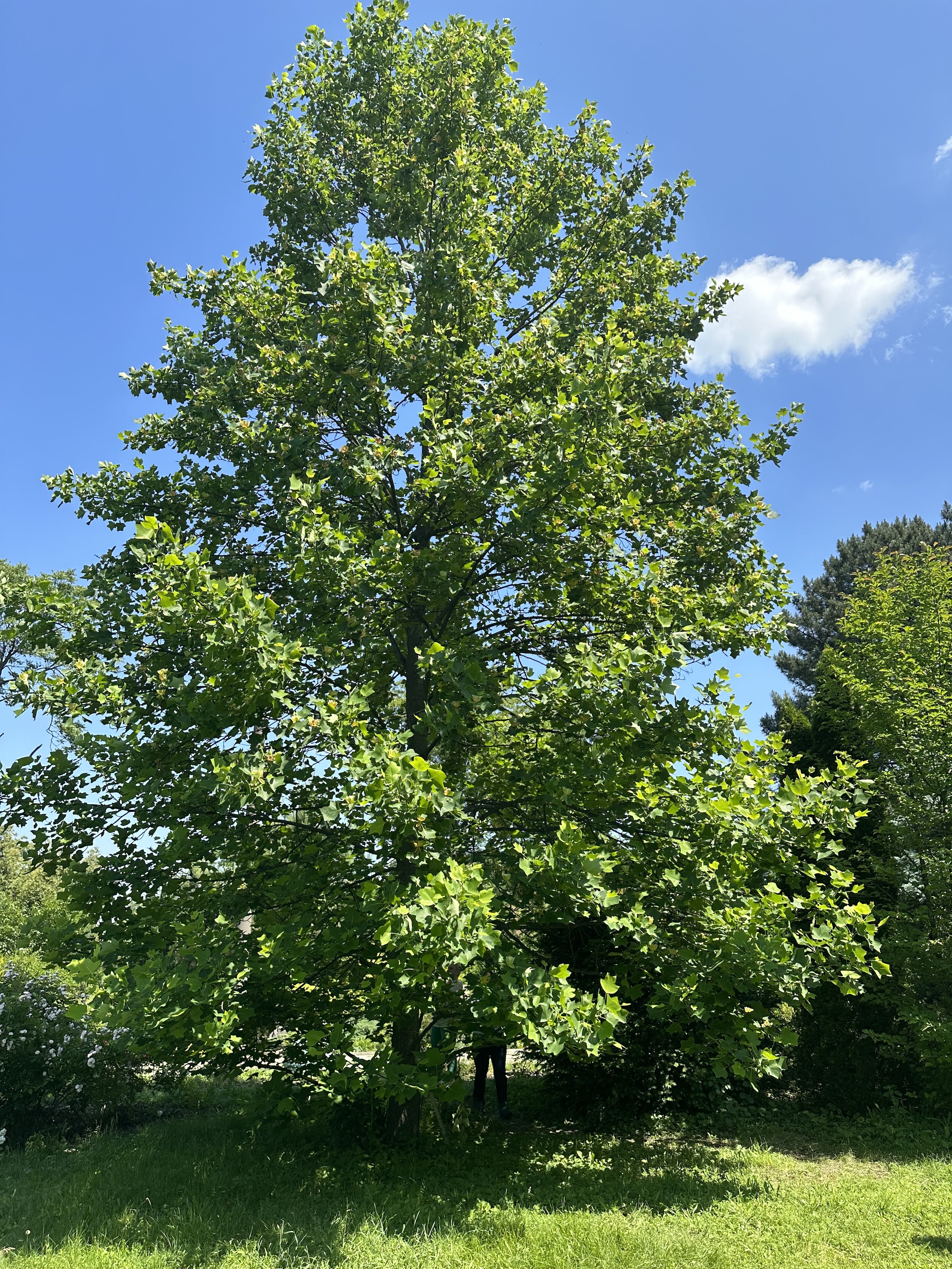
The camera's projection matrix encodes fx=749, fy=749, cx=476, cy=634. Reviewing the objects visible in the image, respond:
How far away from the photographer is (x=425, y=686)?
8.52 m

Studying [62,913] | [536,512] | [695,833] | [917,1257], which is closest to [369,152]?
[536,512]

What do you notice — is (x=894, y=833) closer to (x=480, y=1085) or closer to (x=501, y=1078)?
(x=501, y=1078)

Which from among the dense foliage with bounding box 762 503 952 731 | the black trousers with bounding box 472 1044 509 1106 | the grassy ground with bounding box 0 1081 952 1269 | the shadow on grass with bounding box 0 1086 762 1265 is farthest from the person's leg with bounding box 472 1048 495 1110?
the dense foliage with bounding box 762 503 952 731

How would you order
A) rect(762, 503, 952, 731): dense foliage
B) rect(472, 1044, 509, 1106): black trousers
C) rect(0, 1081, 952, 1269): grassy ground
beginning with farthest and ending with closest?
1. rect(762, 503, 952, 731): dense foliage
2. rect(472, 1044, 509, 1106): black trousers
3. rect(0, 1081, 952, 1269): grassy ground

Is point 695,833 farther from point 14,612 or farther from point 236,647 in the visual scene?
point 14,612

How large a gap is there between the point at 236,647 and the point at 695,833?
13.9 feet

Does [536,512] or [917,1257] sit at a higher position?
[536,512]

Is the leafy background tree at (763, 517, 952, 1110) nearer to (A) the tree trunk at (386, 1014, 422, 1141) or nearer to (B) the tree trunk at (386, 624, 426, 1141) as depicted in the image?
Answer: (B) the tree trunk at (386, 624, 426, 1141)

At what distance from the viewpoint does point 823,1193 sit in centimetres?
719

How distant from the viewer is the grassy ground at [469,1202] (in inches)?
211

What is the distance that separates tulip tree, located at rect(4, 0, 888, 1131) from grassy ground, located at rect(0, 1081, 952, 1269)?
3.02ft

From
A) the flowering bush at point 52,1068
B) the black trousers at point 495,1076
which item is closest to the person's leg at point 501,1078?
the black trousers at point 495,1076

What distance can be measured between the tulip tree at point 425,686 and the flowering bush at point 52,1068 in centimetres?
266

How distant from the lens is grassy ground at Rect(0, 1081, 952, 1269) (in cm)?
536
